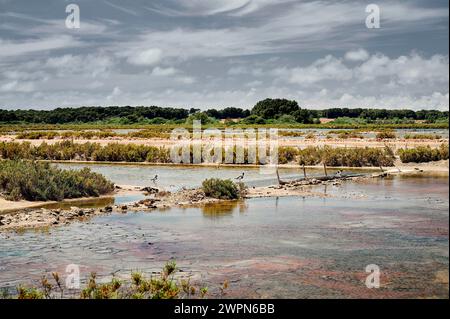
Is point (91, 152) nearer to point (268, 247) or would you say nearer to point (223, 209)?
point (223, 209)

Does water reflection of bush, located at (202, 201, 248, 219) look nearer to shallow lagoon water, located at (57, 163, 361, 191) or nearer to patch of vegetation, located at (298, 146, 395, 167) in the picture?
shallow lagoon water, located at (57, 163, 361, 191)

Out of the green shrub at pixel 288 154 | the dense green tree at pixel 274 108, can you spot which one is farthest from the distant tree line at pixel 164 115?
the green shrub at pixel 288 154

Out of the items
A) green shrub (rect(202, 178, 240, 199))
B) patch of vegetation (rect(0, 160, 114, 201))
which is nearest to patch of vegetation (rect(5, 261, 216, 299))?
green shrub (rect(202, 178, 240, 199))

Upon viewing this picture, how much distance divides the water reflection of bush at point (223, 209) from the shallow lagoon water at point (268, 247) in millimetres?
31

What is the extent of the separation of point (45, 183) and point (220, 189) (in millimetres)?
5879

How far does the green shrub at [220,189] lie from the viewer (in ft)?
62.8

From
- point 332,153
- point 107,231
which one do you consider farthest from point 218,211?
point 332,153

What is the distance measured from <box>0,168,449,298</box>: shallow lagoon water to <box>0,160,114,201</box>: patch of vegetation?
390cm

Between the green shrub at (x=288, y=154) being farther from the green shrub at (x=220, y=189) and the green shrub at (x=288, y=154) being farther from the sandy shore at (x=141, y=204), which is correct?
the green shrub at (x=220, y=189)

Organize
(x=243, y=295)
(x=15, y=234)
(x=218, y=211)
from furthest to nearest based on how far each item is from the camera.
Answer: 1. (x=218, y=211)
2. (x=15, y=234)
3. (x=243, y=295)
